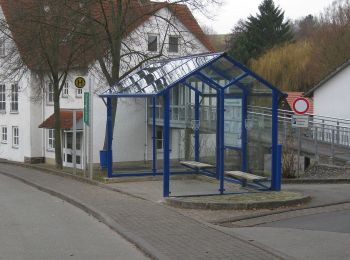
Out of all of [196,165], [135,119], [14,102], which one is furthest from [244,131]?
[14,102]

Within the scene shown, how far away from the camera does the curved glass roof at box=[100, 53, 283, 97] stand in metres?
12.6

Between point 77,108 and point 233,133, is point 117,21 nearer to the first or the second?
point 233,133

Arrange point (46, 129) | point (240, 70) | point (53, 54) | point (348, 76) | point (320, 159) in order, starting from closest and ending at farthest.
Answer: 1. point (240, 70)
2. point (320, 159)
3. point (53, 54)
4. point (348, 76)
5. point (46, 129)

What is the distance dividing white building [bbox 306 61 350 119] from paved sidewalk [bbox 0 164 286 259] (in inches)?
967

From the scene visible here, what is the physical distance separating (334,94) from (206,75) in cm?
2545

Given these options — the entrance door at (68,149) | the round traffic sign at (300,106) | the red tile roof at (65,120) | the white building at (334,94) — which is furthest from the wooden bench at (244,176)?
the white building at (334,94)

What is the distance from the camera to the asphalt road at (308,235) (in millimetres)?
7770

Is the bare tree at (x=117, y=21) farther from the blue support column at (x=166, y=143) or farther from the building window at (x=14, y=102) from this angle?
the building window at (x=14, y=102)

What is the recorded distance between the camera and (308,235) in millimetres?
8906

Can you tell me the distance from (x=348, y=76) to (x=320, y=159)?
16661 mm

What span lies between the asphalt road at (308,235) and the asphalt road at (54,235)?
6.31 ft

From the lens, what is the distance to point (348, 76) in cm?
3559

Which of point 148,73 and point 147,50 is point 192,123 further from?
point 147,50

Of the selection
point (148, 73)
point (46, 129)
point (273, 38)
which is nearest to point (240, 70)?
point (148, 73)
